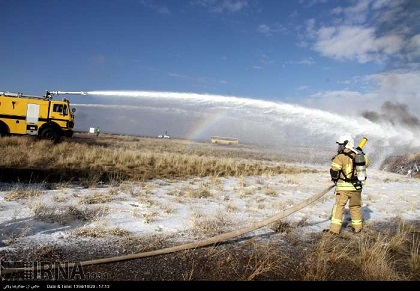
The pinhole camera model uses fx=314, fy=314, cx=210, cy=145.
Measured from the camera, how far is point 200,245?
16.6ft

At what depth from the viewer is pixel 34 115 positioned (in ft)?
69.5

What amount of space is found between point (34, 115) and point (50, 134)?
1633 mm

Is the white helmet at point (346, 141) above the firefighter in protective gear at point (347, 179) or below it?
above

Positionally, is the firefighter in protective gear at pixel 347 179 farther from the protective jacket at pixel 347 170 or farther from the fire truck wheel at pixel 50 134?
the fire truck wheel at pixel 50 134

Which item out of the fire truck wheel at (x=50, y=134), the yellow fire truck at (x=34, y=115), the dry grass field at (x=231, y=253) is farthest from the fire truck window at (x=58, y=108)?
the dry grass field at (x=231, y=253)

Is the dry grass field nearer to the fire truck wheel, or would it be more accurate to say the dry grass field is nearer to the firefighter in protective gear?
the firefighter in protective gear

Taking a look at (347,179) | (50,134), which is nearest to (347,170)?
(347,179)

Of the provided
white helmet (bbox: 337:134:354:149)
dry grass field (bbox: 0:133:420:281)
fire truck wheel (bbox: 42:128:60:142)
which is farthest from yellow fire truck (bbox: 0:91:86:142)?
white helmet (bbox: 337:134:354:149)

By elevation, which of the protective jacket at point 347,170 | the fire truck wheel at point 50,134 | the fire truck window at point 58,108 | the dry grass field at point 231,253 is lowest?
the dry grass field at point 231,253

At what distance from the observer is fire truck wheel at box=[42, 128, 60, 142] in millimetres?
21156

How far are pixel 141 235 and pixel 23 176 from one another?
7549 millimetres

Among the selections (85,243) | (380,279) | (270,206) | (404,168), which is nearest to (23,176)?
(85,243)

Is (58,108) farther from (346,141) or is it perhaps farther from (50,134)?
(346,141)

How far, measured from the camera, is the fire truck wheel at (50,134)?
21156mm
